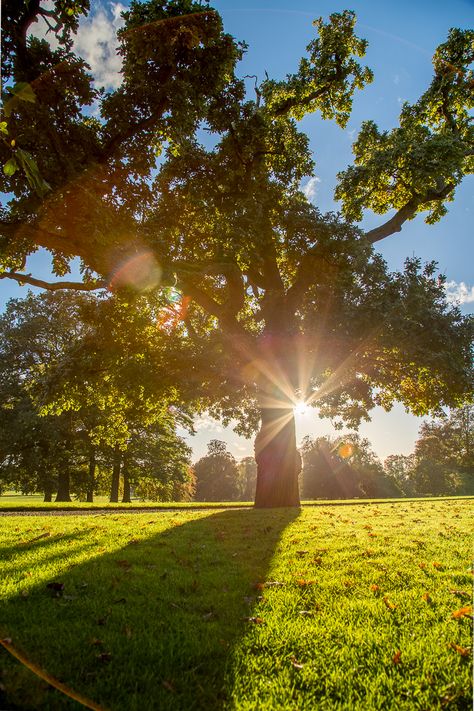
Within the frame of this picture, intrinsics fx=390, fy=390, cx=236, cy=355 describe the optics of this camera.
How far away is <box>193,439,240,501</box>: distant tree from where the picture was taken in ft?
280

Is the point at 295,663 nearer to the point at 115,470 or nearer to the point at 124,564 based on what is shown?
the point at 124,564

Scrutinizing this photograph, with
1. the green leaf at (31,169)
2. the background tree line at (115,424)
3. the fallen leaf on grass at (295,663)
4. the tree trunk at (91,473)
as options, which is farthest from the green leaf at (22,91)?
the tree trunk at (91,473)

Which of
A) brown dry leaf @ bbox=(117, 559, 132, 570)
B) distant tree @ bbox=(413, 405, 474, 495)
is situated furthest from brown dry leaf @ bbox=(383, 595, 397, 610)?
distant tree @ bbox=(413, 405, 474, 495)

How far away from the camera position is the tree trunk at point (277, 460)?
17.7m

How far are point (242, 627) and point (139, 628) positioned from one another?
0.98 metres

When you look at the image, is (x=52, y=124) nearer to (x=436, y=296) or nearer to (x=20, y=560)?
(x=20, y=560)

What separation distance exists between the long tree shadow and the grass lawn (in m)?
0.01

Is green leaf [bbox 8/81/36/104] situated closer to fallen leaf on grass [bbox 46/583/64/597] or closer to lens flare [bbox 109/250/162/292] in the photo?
fallen leaf on grass [bbox 46/583/64/597]

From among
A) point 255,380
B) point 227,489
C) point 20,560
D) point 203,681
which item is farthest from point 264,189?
point 227,489

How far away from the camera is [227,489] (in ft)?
286

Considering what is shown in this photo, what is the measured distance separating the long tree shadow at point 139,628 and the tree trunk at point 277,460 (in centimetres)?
1165

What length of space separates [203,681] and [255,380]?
14.7 metres

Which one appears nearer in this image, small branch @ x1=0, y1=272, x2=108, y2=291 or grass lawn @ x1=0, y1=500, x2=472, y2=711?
grass lawn @ x1=0, y1=500, x2=472, y2=711

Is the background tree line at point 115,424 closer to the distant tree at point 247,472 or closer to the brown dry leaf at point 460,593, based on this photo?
the brown dry leaf at point 460,593
